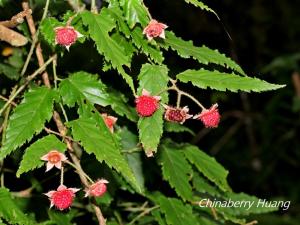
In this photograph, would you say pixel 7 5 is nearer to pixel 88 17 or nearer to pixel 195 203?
pixel 88 17

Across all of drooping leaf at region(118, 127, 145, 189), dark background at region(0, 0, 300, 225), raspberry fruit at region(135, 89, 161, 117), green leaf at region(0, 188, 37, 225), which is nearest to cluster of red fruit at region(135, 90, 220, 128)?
raspberry fruit at region(135, 89, 161, 117)

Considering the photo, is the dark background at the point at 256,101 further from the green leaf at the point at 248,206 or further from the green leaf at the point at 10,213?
the green leaf at the point at 10,213

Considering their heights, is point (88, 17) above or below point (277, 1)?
above

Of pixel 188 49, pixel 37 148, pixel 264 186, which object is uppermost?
pixel 188 49

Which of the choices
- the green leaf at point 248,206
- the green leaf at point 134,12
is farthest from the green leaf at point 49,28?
the green leaf at point 248,206

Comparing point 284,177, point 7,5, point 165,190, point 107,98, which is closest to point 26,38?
point 7,5

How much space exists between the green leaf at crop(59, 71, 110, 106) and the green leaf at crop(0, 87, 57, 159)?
0.03 metres

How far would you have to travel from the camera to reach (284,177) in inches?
168

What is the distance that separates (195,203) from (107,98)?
0.43 metres

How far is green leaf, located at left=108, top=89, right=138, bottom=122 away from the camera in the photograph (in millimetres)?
1369

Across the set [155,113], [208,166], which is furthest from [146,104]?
[208,166]

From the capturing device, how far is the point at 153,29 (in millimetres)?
1144

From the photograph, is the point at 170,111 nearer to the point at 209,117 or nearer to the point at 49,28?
the point at 209,117

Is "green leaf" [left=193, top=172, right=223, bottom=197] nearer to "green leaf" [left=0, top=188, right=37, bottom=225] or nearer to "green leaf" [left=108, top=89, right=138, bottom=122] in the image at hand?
"green leaf" [left=108, top=89, right=138, bottom=122]
